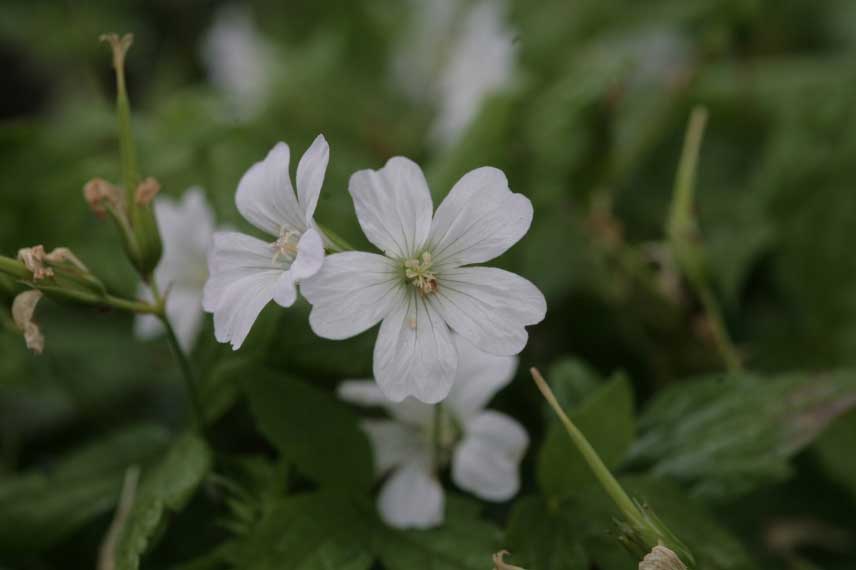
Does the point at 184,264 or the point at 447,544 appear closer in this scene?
the point at 447,544

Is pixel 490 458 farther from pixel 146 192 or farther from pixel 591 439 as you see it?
pixel 146 192

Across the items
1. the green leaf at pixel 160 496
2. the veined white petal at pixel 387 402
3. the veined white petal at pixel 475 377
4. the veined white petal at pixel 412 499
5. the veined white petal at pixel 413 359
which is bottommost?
the green leaf at pixel 160 496

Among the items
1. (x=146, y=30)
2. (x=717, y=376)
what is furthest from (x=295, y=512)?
(x=146, y=30)

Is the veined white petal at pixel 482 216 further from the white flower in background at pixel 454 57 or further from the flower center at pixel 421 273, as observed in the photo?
the white flower in background at pixel 454 57

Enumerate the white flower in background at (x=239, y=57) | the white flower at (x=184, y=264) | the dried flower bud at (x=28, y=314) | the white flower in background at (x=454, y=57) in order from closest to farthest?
the dried flower bud at (x=28, y=314) → the white flower at (x=184, y=264) → the white flower in background at (x=454, y=57) → the white flower in background at (x=239, y=57)

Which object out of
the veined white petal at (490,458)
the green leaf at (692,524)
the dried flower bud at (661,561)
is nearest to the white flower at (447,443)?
the veined white petal at (490,458)

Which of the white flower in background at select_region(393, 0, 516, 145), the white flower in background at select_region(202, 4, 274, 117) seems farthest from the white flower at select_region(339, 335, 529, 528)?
the white flower in background at select_region(202, 4, 274, 117)

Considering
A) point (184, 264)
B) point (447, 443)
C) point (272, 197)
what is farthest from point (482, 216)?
point (184, 264)
